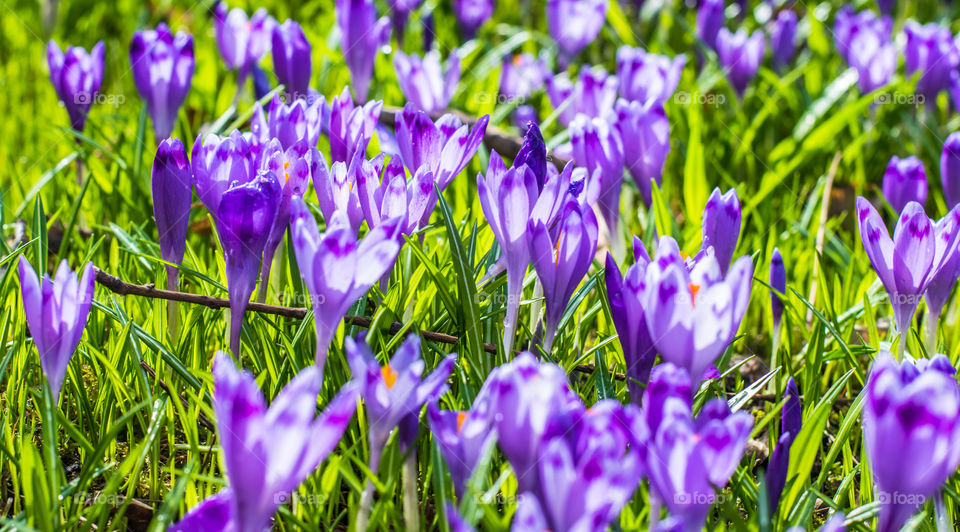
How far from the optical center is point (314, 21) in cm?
444

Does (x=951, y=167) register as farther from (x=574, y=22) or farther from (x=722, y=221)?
(x=574, y=22)

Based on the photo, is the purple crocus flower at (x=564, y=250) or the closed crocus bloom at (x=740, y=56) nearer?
the purple crocus flower at (x=564, y=250)

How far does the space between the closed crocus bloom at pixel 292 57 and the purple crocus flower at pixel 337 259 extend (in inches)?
54.5

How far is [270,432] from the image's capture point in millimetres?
952

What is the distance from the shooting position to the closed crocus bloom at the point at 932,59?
324 cm

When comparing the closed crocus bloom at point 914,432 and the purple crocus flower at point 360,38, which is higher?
the purple crocus flower at point 360,38

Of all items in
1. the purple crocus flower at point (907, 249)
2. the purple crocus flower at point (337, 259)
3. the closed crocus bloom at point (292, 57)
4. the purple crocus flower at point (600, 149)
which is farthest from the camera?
the closed crocus bloom at point (292, 57)

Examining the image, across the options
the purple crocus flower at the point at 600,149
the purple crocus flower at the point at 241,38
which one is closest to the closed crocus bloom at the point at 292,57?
the purple crocus flower at the point at 241,38

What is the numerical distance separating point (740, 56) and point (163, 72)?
6.83 feet

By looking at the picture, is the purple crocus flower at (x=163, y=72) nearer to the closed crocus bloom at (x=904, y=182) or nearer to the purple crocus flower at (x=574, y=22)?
the closed crocus bloom at (x=904, y=182)

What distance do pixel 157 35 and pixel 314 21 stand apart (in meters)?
2.19

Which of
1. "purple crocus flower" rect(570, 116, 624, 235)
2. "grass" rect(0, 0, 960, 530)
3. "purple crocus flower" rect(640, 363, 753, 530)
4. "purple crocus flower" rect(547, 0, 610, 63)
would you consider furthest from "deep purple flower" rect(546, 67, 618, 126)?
"purple crocus flower" rect(640, 363, 753, 530)

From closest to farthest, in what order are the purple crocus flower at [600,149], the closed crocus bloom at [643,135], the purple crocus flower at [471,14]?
the purple crocus flower at [600,149] < the closed crocus bloom at [643,135] < the purple crocus flower at [471,14]

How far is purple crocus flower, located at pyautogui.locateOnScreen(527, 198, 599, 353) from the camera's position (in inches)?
54.3
